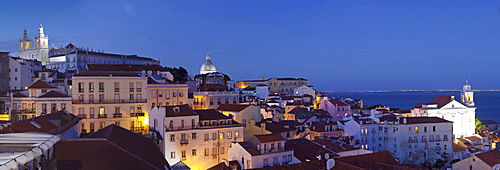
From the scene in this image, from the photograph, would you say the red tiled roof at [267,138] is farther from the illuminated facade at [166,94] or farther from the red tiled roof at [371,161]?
the illuminated facade at [166,94]

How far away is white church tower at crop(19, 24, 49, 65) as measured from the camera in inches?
3989

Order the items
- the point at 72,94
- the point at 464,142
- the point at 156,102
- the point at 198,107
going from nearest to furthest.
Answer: the point at 72,94, the point at 156,102, the point at 198,107, the point at 464,142

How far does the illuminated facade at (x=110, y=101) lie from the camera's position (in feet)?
119

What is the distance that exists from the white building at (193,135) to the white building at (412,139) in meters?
21.3

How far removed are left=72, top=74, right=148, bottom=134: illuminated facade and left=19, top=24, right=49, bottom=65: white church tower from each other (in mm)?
71424

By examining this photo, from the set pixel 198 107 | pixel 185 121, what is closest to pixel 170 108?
pixel 185 121

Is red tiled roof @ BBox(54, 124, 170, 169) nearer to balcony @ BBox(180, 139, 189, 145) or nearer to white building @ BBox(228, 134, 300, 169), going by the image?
white building @ BBox(228, 134, 300, 169)

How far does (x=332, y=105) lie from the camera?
62406mm

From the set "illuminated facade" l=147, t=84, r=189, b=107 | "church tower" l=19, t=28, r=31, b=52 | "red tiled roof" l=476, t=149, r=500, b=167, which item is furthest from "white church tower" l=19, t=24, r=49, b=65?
"red tiled roof" l=476, t=149, r=500, b=167

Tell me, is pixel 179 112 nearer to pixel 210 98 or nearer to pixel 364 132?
pixel 210 98

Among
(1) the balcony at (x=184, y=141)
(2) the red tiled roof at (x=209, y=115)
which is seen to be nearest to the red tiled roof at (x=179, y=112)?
(2) the red tiled roof at (x=209, y=115)

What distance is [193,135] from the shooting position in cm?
3222

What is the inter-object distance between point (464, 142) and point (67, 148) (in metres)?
53.8

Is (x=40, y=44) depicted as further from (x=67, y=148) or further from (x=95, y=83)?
(x=67, y=148)
